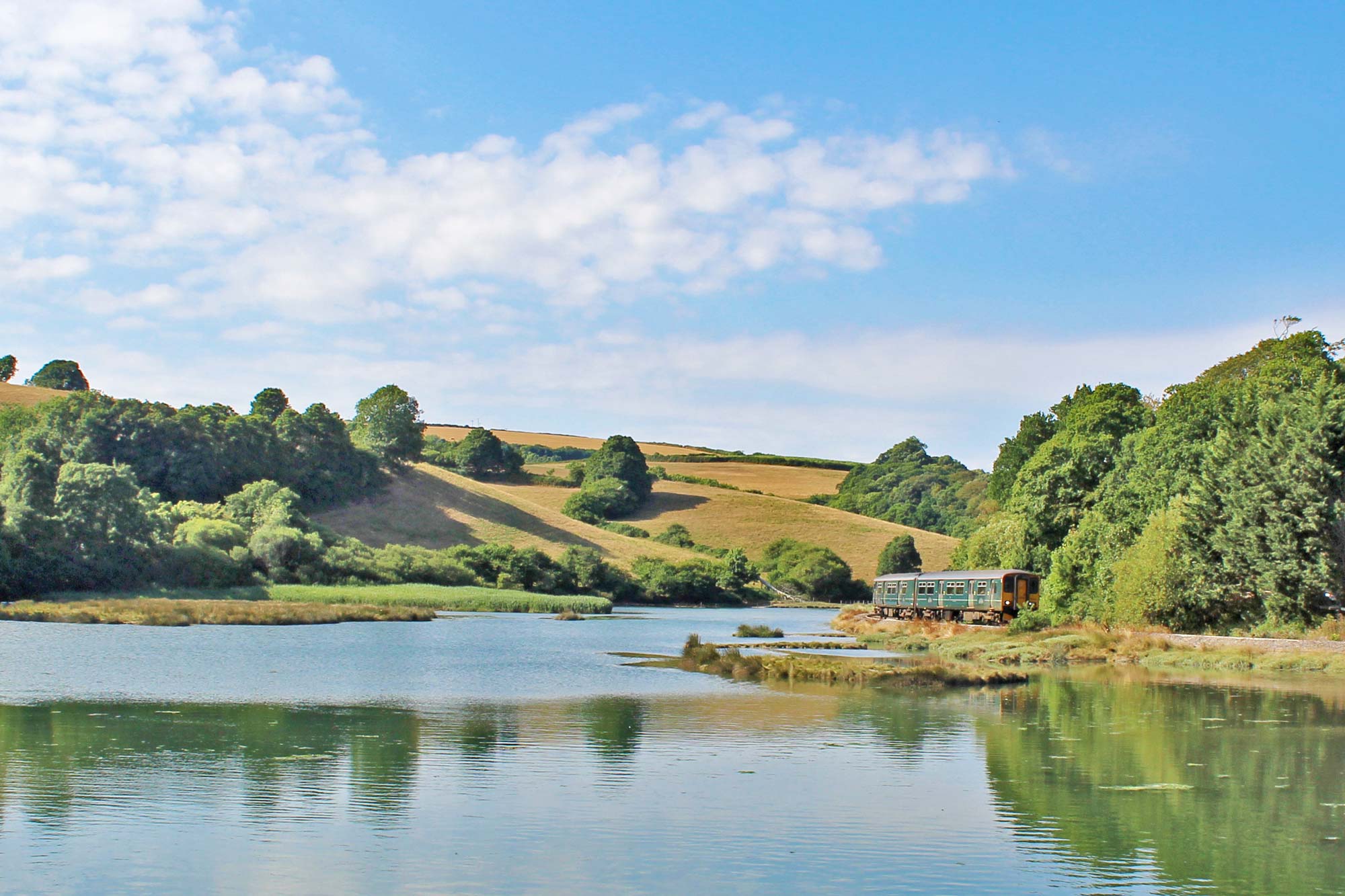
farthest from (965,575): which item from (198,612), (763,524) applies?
(763,524)

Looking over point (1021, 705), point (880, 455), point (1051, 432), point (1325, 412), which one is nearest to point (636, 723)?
point (1021, 705)

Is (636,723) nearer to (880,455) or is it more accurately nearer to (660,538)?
(660,538)

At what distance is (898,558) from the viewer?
116 m

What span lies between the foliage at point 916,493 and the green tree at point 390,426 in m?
59.6

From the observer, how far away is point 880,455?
622 ft

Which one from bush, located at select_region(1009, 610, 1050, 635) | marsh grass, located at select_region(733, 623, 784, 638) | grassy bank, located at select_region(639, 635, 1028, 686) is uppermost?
bush, located at select_region(1009, 610, 1050, 635)

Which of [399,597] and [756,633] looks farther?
[399,597]

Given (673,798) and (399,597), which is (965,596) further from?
(673,798)

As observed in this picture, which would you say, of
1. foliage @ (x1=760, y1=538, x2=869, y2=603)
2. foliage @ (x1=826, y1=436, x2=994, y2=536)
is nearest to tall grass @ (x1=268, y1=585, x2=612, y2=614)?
foliage @ (x1=760, y1=538, x2=869, y2=603)

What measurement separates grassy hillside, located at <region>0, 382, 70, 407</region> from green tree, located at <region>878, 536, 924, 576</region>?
75271 mm

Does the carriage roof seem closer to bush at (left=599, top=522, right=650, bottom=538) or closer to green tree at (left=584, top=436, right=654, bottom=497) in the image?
bush at (left=599, top=522, right=650, bottom=538)

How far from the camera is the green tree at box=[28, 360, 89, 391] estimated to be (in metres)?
130

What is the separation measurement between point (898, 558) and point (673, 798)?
337ft

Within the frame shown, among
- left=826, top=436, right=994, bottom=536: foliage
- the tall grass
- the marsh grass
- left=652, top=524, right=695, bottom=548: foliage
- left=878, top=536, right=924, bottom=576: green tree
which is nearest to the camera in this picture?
the marsh grass
